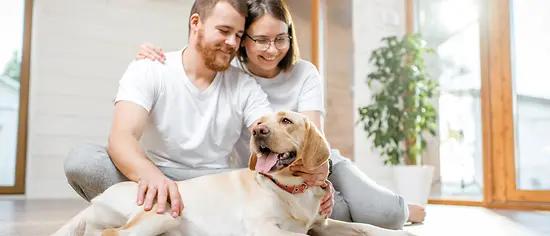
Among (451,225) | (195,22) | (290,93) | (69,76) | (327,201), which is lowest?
(451,225)

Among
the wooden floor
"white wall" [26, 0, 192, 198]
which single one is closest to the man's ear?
the wooden floor

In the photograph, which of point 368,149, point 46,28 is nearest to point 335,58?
point 368,149

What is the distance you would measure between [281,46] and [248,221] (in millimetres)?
794

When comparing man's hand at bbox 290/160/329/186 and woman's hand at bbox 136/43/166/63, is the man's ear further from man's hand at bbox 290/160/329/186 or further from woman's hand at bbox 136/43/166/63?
man's hand at bbox 290/160/329/186

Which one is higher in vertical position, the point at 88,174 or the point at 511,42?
the point at 511,42

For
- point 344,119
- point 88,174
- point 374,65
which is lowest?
point 88,174

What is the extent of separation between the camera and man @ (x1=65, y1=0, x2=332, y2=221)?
5.90ft

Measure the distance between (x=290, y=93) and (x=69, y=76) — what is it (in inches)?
143

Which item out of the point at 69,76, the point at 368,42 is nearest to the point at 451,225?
the point at 368,42

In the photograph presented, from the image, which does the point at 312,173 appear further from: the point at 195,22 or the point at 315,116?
the point at 195,22

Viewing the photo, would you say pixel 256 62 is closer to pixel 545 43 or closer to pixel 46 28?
pixel 545 43

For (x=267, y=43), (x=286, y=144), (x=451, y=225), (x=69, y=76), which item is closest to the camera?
(x=286, y=144)

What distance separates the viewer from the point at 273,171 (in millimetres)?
1474

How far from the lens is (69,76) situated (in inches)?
201
